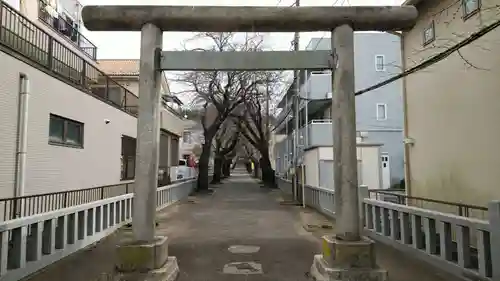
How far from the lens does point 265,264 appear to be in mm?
6758

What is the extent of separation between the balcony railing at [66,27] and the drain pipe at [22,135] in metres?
7.80

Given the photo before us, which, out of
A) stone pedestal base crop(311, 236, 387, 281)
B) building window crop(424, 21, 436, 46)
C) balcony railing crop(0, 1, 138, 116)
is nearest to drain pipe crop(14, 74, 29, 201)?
balcony railing crop(0, 1, 138, 116)

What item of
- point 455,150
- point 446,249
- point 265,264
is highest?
point 455,150

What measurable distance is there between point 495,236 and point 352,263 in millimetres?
1716

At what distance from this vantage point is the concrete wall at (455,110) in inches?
287

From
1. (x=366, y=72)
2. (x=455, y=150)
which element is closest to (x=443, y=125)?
(x=455, y=150)

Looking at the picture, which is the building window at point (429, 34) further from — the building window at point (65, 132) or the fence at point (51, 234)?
the building window at point (65, 132)

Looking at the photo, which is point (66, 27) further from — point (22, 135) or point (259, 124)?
point (259, 124)

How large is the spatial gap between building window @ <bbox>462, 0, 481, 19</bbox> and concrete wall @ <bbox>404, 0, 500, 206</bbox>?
0.32 ft

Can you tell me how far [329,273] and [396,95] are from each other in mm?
20730

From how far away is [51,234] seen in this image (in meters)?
6.25

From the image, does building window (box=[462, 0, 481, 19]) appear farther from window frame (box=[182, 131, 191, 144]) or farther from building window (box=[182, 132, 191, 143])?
building window (box=[182, 132, 191, 143])

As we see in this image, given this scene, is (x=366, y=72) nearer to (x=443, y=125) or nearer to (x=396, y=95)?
(x=396, y=95)

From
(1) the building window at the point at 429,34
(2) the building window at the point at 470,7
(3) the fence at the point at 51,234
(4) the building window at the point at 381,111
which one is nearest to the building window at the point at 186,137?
(4) the building window at the point at 381,111
